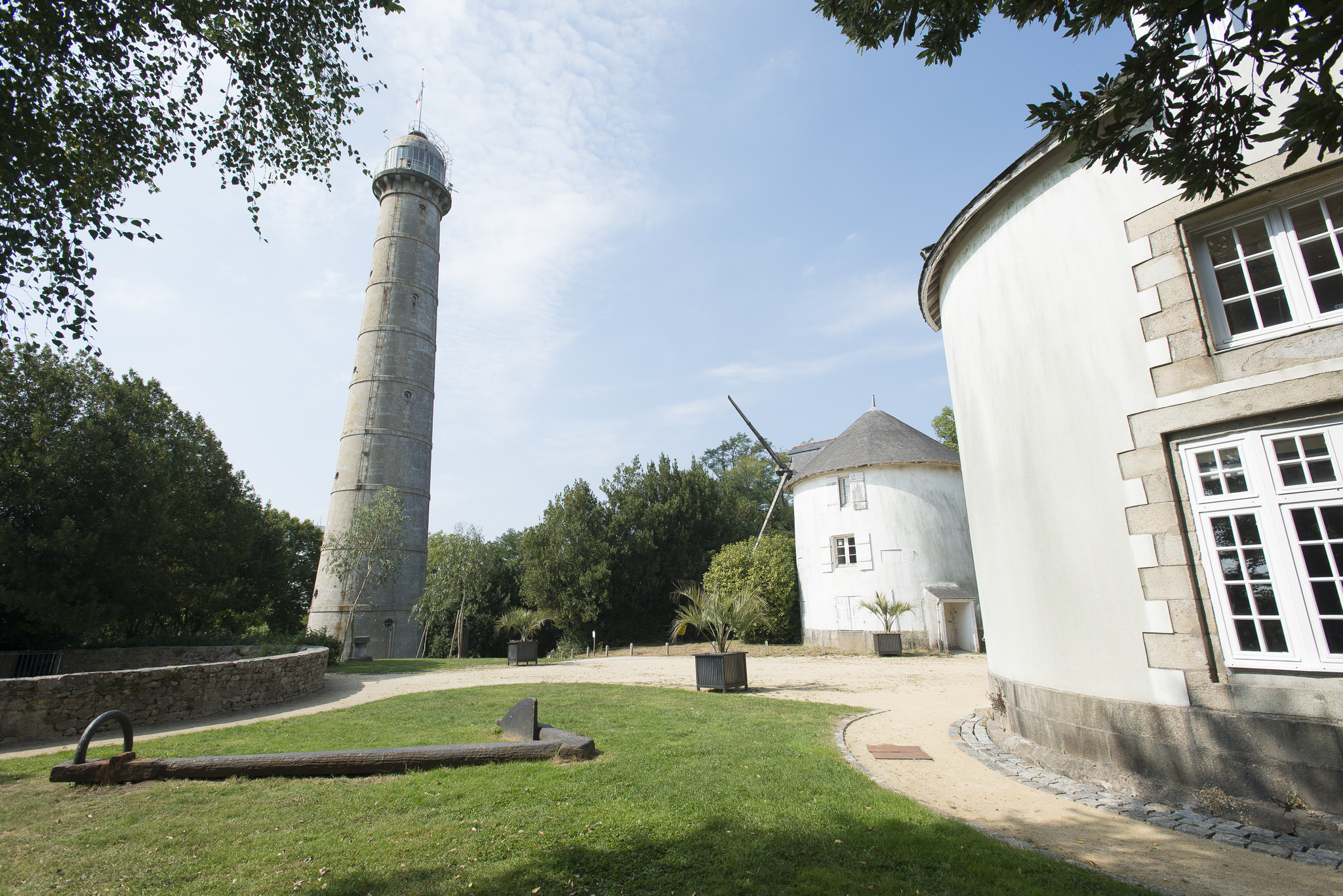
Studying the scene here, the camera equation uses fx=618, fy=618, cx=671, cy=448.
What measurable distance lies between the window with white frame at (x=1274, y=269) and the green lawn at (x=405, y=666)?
18896mm

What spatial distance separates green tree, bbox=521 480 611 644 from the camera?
102ft

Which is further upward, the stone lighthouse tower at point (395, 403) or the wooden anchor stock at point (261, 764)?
the stone lighthouse tower at point (395, 403)

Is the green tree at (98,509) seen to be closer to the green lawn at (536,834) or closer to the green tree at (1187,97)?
the green lawn at (536,834)

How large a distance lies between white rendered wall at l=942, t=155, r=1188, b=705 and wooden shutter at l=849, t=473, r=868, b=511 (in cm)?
1604

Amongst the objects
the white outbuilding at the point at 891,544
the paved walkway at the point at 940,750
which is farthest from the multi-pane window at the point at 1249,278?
the white outbuilding at the point at 891,544

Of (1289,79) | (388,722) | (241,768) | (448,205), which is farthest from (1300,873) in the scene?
(448,205)

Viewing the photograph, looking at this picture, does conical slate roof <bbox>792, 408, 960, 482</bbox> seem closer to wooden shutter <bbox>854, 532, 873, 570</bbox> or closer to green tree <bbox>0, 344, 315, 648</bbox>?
wooden shutter <bbox>854, 532, 873, 570</bbox>

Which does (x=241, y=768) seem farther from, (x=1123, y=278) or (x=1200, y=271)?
(x=1200, y=271)

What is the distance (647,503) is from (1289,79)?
108 ft

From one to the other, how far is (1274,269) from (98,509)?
945 inches

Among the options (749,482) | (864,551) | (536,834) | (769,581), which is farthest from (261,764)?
(749,482)

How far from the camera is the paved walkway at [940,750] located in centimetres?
386

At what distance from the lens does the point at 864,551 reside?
2327 cm

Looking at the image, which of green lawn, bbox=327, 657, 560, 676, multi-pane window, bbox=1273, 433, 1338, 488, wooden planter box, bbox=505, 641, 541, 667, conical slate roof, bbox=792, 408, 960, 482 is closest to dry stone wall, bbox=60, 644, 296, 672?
green lawn, bbox=327, 657, 560, 676
